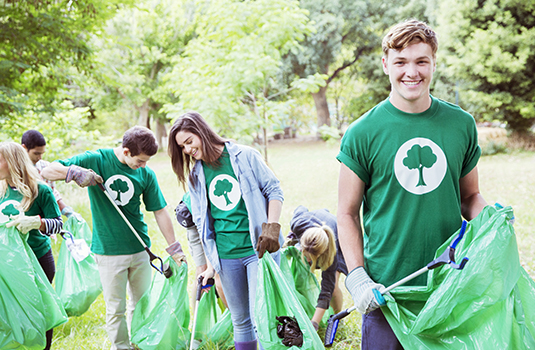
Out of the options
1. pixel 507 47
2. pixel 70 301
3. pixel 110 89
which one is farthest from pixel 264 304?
pixel 110 89

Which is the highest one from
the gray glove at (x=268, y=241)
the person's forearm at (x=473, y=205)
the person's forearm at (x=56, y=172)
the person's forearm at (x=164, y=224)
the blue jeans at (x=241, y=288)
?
the person's forearm at (x=56, y=172)

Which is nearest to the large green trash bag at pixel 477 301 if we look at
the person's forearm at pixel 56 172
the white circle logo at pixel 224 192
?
the white circle logo at pixel 224 192

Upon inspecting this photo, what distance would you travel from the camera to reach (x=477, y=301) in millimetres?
1407

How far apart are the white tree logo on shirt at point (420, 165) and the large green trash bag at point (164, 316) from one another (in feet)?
6.01

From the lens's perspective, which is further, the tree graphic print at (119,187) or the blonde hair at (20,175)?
the tree graphic print at (119,187)

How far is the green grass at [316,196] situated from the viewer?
3.42m

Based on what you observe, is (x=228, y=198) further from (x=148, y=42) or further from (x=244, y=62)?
(x=148, y=42)

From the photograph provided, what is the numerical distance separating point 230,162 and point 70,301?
70.6 inches

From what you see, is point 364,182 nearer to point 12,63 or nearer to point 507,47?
point 12,63

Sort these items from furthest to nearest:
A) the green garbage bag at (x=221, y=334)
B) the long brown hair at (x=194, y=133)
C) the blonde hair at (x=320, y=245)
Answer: the green garbage bag at (x=221, y=334) < the blonde hair at (x=320, y=245) < the long brown hair at (x=194, y=133)

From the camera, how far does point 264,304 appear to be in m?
2.04

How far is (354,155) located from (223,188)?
3.42 ft

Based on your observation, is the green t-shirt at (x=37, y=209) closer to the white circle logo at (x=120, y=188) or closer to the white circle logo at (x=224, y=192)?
the white circle logo at (x=120, y=188)

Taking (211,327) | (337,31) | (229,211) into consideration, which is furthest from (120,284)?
(337,31)
